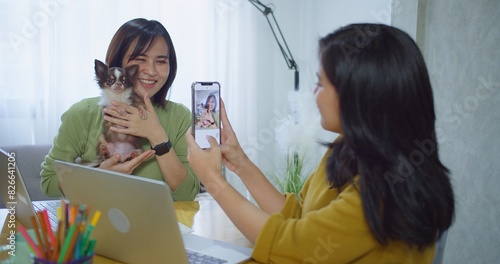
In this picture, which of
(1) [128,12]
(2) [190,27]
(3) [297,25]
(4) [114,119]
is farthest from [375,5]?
(4) [114,119]

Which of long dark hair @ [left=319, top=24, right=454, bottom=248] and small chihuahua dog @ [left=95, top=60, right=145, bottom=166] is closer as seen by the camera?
long dark hair @ [left=319, top=24, right=454, bottom=248]

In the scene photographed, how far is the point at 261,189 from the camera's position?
4.12 ft

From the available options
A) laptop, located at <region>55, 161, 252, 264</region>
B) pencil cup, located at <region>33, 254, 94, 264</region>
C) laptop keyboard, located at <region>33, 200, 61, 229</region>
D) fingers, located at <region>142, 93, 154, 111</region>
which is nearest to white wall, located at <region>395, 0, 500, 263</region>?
fingers, located at <region>142, 93, 154, 111</region>

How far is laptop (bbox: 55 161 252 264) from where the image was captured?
0.83 m

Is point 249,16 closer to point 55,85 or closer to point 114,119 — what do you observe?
point 55,85

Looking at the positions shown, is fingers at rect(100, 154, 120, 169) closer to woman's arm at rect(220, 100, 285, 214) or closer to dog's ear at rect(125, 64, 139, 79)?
dog's ear at rect(125, 64, 139, 79)

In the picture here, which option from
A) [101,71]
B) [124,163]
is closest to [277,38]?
[101,71]

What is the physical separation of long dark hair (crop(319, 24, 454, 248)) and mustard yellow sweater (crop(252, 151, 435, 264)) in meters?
0.03

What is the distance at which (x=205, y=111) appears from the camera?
1252 mm

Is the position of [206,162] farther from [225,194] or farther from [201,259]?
[201,259]

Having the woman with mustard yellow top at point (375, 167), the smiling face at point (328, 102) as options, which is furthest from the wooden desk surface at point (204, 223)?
the smiling face at point (328, 102)

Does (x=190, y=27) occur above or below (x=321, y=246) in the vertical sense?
above

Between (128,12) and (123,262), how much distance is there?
1.90m

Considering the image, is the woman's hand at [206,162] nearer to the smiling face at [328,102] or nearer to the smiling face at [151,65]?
the smiling face at [328,102]
